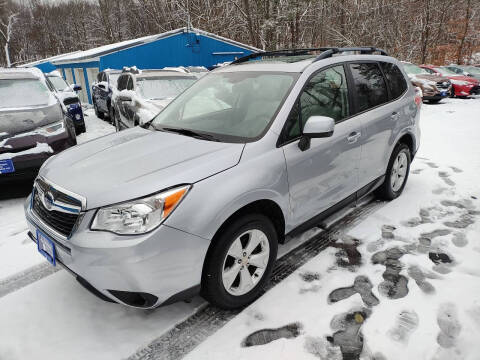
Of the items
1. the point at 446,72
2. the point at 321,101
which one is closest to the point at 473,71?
the point at 446,72

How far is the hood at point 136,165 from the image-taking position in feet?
6.65

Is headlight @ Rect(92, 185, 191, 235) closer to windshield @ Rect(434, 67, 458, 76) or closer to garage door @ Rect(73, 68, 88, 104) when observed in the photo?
windshield @ Rect(434, 67, 458, 76)

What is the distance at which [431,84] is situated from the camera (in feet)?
43.9

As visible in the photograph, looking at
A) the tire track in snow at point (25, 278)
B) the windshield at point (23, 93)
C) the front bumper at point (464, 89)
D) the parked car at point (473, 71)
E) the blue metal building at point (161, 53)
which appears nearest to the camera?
the tire track in snow at point (25, 278)

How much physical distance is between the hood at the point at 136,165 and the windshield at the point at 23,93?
3207mm

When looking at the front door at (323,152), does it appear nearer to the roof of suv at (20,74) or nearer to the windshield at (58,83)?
the roof of suv at (20,74)

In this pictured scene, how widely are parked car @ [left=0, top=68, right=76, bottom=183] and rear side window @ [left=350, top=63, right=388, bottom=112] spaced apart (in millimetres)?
3810

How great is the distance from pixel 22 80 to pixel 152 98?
2294mm

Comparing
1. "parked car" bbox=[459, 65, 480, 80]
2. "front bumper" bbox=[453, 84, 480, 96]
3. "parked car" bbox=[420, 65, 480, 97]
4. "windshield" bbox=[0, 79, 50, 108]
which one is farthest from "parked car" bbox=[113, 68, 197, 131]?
"parked car" bbox=[459, 65, 480, 80]

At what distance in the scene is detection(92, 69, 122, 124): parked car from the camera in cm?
971

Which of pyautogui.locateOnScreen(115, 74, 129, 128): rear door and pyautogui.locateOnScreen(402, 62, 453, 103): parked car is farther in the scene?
pyautogui.locateOnScreen(402, 62, 453, 103): parked car

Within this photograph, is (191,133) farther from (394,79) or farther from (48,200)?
(394,79)

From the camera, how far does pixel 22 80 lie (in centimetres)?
573

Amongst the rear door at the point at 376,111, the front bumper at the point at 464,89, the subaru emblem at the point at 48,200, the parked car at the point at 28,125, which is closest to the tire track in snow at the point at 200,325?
the rear door at the point at 376,111
